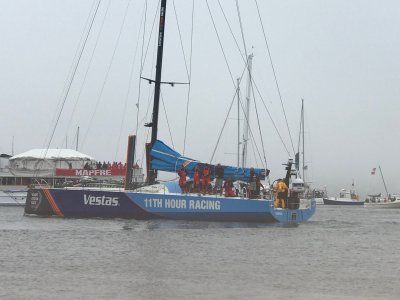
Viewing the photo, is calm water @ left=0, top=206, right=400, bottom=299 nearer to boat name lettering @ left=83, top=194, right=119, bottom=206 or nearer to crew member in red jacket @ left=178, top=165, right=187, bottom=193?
boat name lettering @ left=83, top=194, right=119, bottom=206

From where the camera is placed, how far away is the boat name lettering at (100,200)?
3128cm

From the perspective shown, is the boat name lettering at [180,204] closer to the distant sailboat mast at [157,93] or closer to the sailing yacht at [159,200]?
the sailing yacht at [159,200]

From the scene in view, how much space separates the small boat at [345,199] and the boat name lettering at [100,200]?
9116 cm

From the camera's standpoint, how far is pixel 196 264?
1772 cm

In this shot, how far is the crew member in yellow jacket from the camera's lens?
1319 inches

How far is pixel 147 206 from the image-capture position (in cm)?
3098

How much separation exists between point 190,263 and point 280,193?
16474 mm

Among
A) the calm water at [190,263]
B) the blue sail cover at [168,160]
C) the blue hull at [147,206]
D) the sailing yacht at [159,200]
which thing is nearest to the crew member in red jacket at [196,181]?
the sailing yacht at [159,200]

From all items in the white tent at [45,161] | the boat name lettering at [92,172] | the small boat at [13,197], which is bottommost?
the small boat at [13,197]

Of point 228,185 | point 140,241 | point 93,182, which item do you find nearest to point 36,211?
point 93,182

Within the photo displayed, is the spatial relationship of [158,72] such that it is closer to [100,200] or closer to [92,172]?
[100,200]

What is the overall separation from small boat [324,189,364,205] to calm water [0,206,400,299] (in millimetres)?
91838

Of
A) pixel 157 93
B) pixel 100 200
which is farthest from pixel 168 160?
pixel 100 200

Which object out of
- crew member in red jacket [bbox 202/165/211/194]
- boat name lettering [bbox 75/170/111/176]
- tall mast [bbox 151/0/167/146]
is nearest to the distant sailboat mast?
tall mast [bbox 151/0/167/146]
